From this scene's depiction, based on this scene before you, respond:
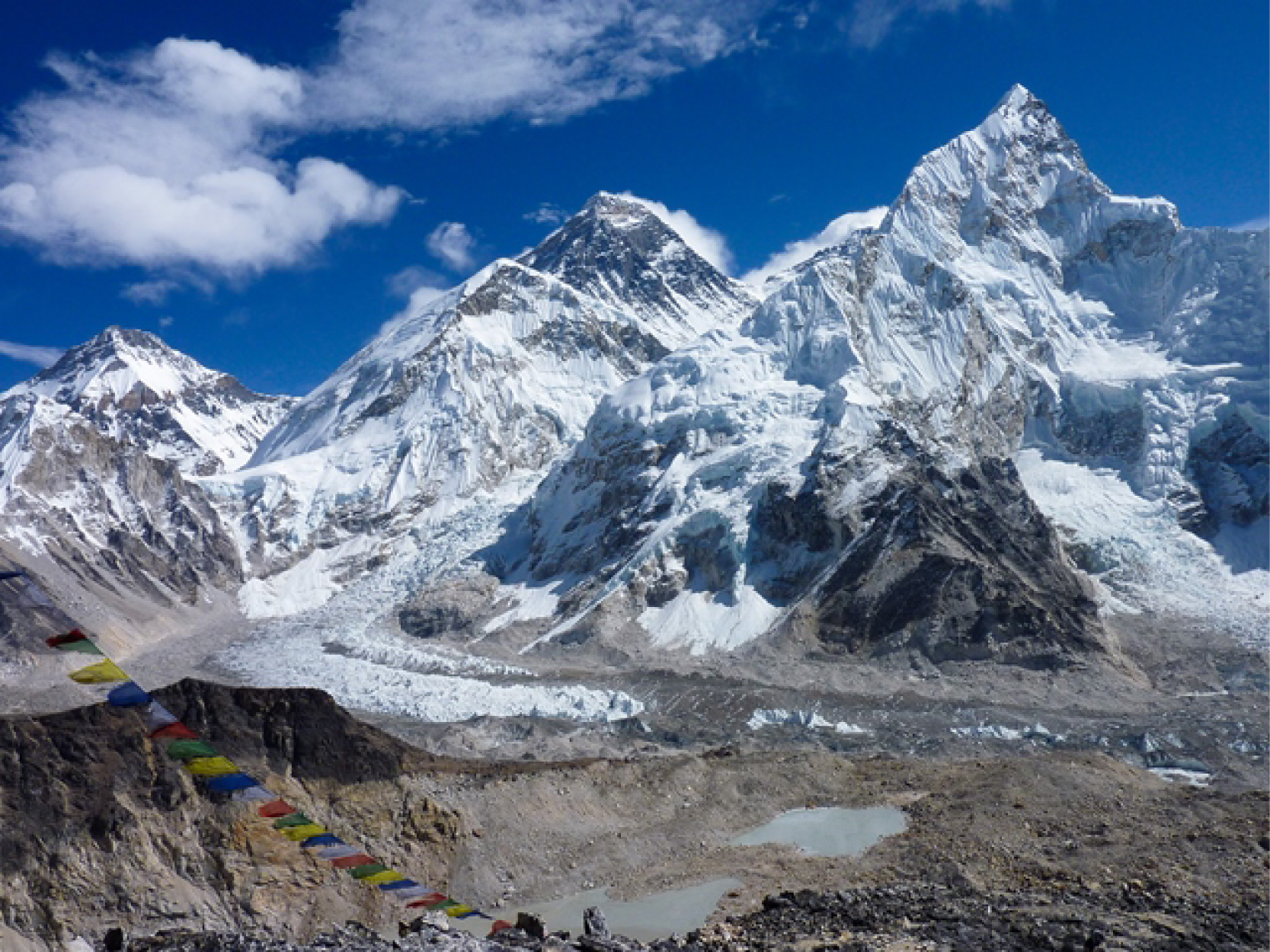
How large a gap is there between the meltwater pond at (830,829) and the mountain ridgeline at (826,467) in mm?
50633

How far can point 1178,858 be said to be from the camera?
3259 cm

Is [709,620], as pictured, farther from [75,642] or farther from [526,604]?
[75,642]

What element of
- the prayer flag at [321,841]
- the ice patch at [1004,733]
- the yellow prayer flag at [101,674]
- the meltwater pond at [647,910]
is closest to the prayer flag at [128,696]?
the yellow prayer flag at [101,674]

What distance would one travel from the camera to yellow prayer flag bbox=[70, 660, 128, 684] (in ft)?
46.9

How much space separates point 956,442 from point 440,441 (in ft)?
259

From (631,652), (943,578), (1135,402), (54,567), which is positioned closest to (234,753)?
(631,652)

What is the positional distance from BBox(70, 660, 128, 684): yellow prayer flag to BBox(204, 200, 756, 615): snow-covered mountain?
123 metres

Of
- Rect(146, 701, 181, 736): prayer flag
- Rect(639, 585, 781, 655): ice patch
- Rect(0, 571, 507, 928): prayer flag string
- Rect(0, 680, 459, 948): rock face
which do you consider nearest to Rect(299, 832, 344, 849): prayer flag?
Rect(0, 571, 507, 928): prayer flag string

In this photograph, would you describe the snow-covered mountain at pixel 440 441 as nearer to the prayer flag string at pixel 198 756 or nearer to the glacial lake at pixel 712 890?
the glacial lake at pixel 712 890

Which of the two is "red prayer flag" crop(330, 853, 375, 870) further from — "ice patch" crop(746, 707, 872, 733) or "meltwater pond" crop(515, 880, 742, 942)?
"ice patch" crop(746, 707, 872, 733)

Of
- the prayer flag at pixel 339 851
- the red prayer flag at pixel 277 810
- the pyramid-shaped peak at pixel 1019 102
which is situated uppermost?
the pyramid-shaped peak at pixel 1019 102

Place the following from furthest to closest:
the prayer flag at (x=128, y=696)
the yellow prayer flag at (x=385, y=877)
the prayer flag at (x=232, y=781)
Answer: the yellow prayer flag at (x=385, y=877)
the prayer flag at (x=232, y=781)
the prayer flag at (x=128, y=696)

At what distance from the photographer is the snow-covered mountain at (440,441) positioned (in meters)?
151

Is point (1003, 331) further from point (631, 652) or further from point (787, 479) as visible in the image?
point (631, 652)
